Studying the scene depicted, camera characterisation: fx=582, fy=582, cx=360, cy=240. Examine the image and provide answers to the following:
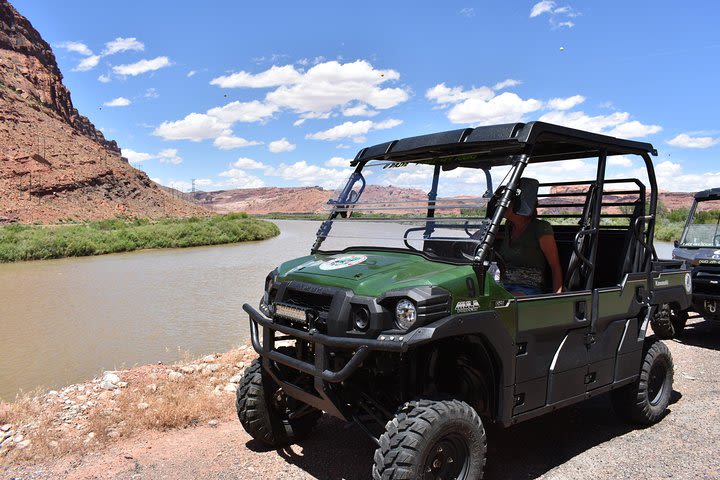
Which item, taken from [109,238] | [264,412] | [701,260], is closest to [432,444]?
[264,412]

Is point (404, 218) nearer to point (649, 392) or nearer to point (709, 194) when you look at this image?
point (649, 392)

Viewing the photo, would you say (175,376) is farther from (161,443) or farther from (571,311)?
(571,311)

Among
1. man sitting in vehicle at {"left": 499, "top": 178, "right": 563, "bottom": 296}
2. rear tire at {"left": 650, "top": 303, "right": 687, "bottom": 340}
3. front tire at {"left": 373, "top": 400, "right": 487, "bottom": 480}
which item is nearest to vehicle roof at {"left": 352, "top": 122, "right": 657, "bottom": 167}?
man sitting in vehicle at {"left": 499, "top": 178, "right": 563, "bottom": 296}

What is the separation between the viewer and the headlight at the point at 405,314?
321cm

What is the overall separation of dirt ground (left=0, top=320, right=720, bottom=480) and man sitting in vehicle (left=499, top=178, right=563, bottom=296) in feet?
4.12

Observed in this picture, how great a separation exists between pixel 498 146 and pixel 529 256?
1.11 m

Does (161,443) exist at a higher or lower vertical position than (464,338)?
lower

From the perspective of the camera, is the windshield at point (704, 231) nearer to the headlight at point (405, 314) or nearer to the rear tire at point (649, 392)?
the rear tire at point (649, 392)

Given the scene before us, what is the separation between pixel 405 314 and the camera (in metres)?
3.24

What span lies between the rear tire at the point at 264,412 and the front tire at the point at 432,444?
1.36 m

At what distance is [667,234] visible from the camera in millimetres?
32594

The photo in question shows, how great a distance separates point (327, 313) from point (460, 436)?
3.47ft

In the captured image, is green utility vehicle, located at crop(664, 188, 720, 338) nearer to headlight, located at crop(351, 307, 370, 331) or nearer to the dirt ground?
the dirt ground

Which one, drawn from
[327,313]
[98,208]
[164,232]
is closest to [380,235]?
[327,313]
